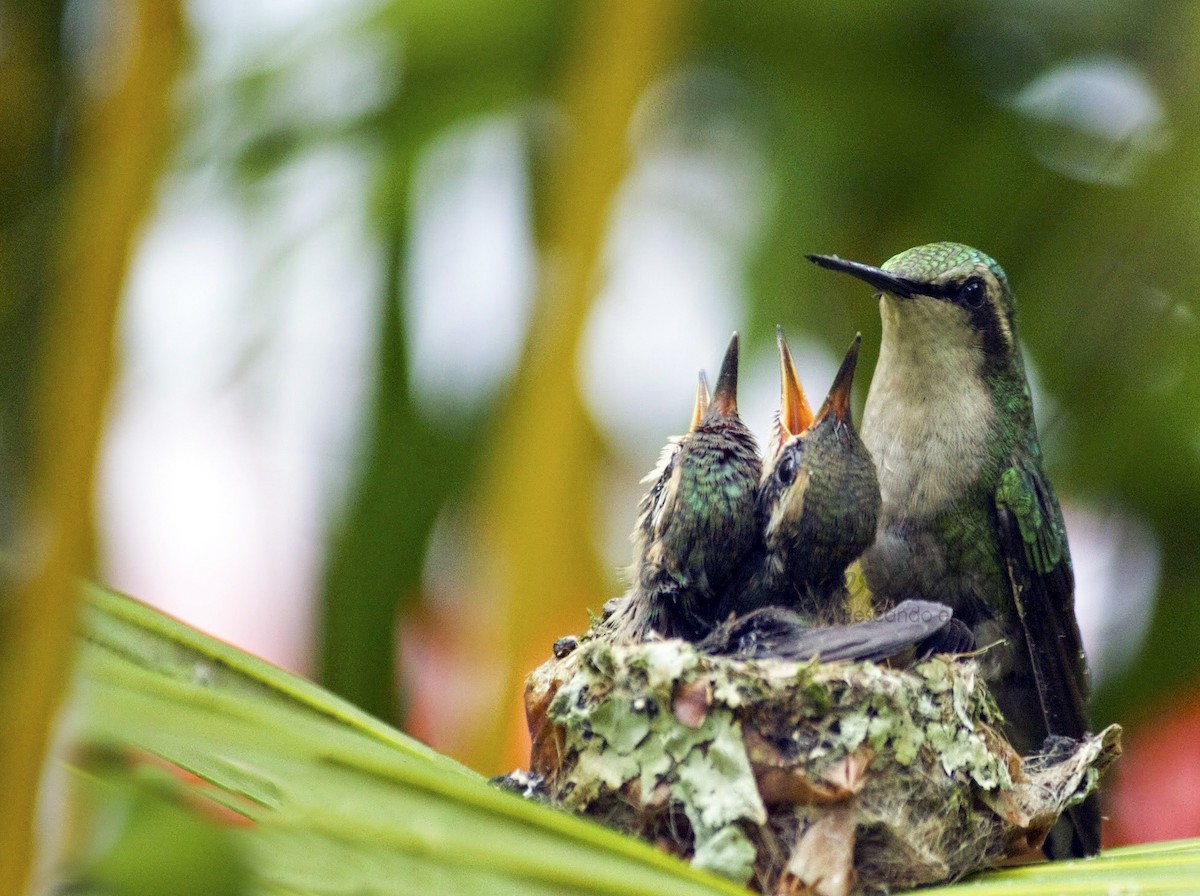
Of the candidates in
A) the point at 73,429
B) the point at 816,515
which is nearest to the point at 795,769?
the point at 816,515

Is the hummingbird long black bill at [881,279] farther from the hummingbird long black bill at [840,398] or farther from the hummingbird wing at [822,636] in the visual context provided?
the hummingbird wing at [822,636]

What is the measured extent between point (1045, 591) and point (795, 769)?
0.87 metres

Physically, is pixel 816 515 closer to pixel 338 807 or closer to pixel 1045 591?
pixel 1045 591

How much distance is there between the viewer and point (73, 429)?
1044 millimetres

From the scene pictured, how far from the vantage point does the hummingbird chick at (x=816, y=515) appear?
7.04 feet

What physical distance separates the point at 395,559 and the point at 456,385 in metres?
0.55

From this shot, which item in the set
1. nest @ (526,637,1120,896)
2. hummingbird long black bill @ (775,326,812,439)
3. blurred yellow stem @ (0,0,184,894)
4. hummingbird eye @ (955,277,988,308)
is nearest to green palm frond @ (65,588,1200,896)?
blurred yellow stem @ (0,0,184,894)

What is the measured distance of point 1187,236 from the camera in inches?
120

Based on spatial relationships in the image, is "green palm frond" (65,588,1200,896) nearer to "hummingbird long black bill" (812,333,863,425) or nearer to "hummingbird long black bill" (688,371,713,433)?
"hummingbird long black bill" (812,333,863,425)

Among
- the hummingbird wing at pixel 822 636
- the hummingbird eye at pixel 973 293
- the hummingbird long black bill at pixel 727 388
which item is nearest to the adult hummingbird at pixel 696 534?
the hummingbird long black bill at pixel 727 388

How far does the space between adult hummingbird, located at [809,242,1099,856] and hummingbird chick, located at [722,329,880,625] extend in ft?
0.68

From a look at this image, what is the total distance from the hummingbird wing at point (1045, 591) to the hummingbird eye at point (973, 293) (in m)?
Result: 0.33

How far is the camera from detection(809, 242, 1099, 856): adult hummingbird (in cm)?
229

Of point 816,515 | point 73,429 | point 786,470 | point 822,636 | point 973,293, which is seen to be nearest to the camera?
point 73,429
